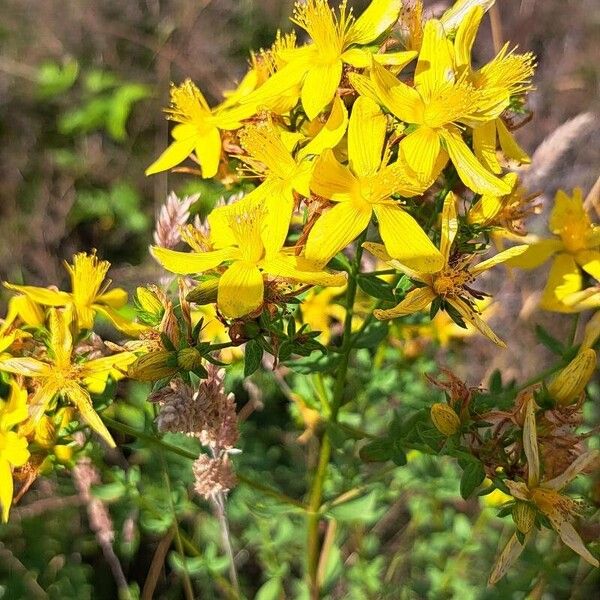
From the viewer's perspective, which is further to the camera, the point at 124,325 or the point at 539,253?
the point at 539,253

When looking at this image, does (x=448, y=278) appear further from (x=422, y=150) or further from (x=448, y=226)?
(x=422, y=150)

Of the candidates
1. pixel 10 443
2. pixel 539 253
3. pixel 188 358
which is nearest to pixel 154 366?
pixel 188 358

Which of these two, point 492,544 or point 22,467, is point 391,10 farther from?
point 492,544

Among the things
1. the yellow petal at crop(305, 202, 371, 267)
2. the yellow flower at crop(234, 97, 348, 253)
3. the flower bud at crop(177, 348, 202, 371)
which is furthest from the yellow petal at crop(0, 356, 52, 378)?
the yellow petal at crop(305, 202, 371, 267)

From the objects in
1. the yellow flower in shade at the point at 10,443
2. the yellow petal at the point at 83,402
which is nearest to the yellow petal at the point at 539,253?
the yellow petal at the point at 83,402

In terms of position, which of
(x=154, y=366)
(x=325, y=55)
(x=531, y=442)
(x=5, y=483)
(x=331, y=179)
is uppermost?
(x=325, y=55)

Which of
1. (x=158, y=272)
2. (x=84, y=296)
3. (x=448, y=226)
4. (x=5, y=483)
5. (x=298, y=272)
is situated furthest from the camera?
(x=158, y=272)
